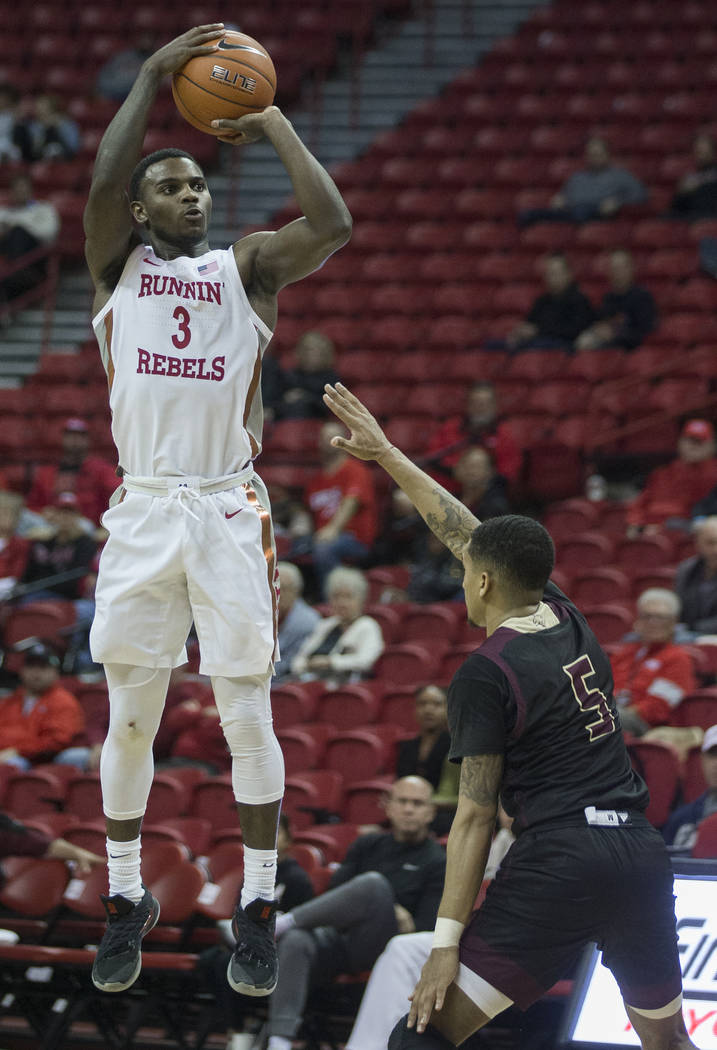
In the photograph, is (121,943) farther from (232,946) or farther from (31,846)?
(31,846)

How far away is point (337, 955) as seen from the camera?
6059 millimetres

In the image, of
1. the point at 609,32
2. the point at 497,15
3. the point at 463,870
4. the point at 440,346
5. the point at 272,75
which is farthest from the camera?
the point at 497,15

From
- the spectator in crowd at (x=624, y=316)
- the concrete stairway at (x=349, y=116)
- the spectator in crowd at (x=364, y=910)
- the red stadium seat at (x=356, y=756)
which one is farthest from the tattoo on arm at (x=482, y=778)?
the concrete stairway at (x=349, y=116)

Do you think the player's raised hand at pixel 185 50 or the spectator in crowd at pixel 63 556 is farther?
the spectator in crowd at pixel 63 556

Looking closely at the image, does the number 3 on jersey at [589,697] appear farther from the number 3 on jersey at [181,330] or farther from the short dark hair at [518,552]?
the number 3 on jersey at [181,330]

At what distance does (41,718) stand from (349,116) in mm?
9552

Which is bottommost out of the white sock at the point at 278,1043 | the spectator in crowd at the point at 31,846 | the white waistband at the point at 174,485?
the white sock at the point at 278,1043

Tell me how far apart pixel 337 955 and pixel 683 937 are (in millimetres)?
1780

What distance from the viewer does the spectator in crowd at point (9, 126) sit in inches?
598

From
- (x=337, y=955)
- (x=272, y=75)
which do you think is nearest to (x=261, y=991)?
(x=337, y=955)

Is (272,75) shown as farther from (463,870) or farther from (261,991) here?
(261,991)

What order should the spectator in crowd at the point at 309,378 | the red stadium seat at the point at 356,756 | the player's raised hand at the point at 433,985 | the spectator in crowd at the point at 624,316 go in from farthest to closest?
the spectator in crowd at the point at 624,316 < the spectator in crowd at the point at 309,378 < the red stadium seat at the point at 356,756 < the player's raised hand at the point at 433,985

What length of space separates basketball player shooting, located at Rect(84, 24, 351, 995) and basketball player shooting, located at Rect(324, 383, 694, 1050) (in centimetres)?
69

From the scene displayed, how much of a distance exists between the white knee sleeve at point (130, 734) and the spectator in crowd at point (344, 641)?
4436 mm
